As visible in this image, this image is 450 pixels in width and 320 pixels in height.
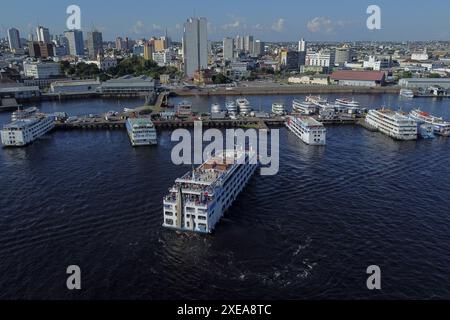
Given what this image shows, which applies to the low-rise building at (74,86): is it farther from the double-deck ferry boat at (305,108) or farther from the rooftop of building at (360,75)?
the rooftop of building at (360,75)

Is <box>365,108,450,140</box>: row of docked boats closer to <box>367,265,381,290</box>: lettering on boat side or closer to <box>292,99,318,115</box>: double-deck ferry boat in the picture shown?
<box>292,99,318,115</box>: double-deck ferry boat

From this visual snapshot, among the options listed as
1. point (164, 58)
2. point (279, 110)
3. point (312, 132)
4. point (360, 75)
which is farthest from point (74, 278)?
point (164, 58)

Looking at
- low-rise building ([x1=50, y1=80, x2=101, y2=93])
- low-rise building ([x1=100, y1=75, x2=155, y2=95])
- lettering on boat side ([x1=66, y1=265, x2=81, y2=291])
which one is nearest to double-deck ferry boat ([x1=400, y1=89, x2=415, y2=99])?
low-rise building ([x1=100, y1=75, x2=155, y2=95])

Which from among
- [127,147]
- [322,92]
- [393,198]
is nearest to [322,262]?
[393,198]

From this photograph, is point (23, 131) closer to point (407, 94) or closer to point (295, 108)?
point (295, 108)

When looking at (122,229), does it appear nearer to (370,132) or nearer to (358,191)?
(358,191)
